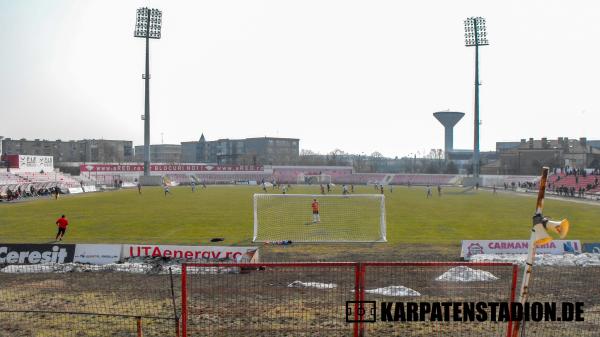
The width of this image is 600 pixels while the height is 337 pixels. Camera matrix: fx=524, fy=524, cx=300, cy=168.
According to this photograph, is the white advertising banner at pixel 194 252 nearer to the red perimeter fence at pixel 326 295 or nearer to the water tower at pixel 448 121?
the red perimeter fence at pixel 326 295

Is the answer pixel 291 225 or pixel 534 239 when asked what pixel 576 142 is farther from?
pixel 534 239

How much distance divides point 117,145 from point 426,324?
19536 centimetres

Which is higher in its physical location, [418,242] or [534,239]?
[534,239]

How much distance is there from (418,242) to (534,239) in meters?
19.4

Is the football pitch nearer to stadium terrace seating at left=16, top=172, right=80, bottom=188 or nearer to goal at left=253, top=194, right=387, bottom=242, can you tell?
goal at left=253, top=194, right=387, bottom=242

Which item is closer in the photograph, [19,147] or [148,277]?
[148,277]

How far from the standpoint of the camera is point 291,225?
31984 mm

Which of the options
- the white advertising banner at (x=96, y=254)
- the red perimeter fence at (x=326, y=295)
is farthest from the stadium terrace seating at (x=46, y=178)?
the red perimeter fence at (x=326, y=295)

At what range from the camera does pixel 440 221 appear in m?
35.2

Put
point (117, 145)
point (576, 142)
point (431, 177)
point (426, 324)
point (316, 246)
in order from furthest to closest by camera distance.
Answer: point (117, 145), point (576, 142), point (431, 177), point (316, 246), point (426, 324)

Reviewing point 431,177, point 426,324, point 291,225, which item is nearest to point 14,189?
point 291,225

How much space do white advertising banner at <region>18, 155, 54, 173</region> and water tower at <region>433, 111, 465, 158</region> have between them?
407ft

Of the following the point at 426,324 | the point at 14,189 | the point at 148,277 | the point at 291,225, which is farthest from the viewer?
the point at 14,189

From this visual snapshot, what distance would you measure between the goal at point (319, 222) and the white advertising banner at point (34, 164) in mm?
46809
